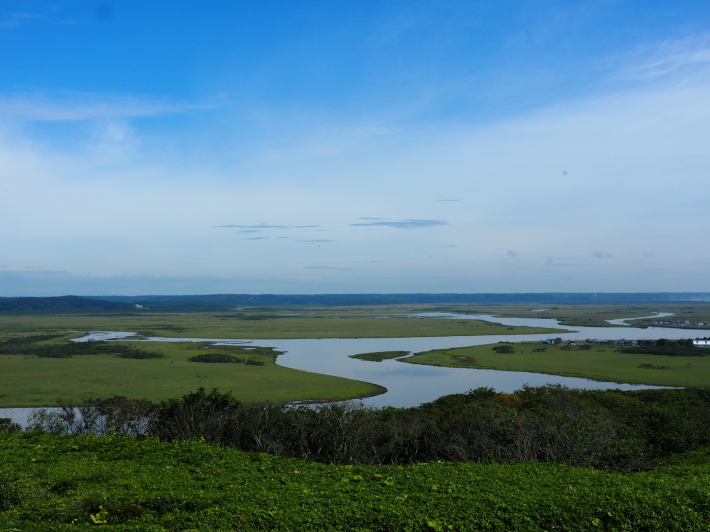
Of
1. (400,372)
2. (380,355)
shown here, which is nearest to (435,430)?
(400,372)

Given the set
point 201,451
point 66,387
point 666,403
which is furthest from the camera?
point 66,387

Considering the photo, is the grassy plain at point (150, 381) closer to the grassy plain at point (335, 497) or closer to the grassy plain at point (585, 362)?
the grassy plain at point (585, 362)

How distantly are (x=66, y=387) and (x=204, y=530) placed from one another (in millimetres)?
34512

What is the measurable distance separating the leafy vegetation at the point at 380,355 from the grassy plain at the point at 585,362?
6.92ft

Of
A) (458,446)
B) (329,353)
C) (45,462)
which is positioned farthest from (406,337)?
(45,462)

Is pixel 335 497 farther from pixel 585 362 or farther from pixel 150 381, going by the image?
pixel 585 362

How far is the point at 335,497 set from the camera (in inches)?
395

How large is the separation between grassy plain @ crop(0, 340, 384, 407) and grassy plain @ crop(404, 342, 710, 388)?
15082mm

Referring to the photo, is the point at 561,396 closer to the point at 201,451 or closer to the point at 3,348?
the point at 201,451

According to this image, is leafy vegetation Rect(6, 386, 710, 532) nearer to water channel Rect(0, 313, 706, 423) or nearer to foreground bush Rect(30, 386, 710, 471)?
foreground bush Rect(30, 386, 710, 471)

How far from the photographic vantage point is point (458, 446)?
53.9ft

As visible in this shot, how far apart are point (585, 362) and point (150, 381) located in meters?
39.0

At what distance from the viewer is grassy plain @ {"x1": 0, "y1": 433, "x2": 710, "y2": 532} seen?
8773 millimetres

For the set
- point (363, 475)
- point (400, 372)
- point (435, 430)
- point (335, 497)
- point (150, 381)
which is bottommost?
point (400, 372)
